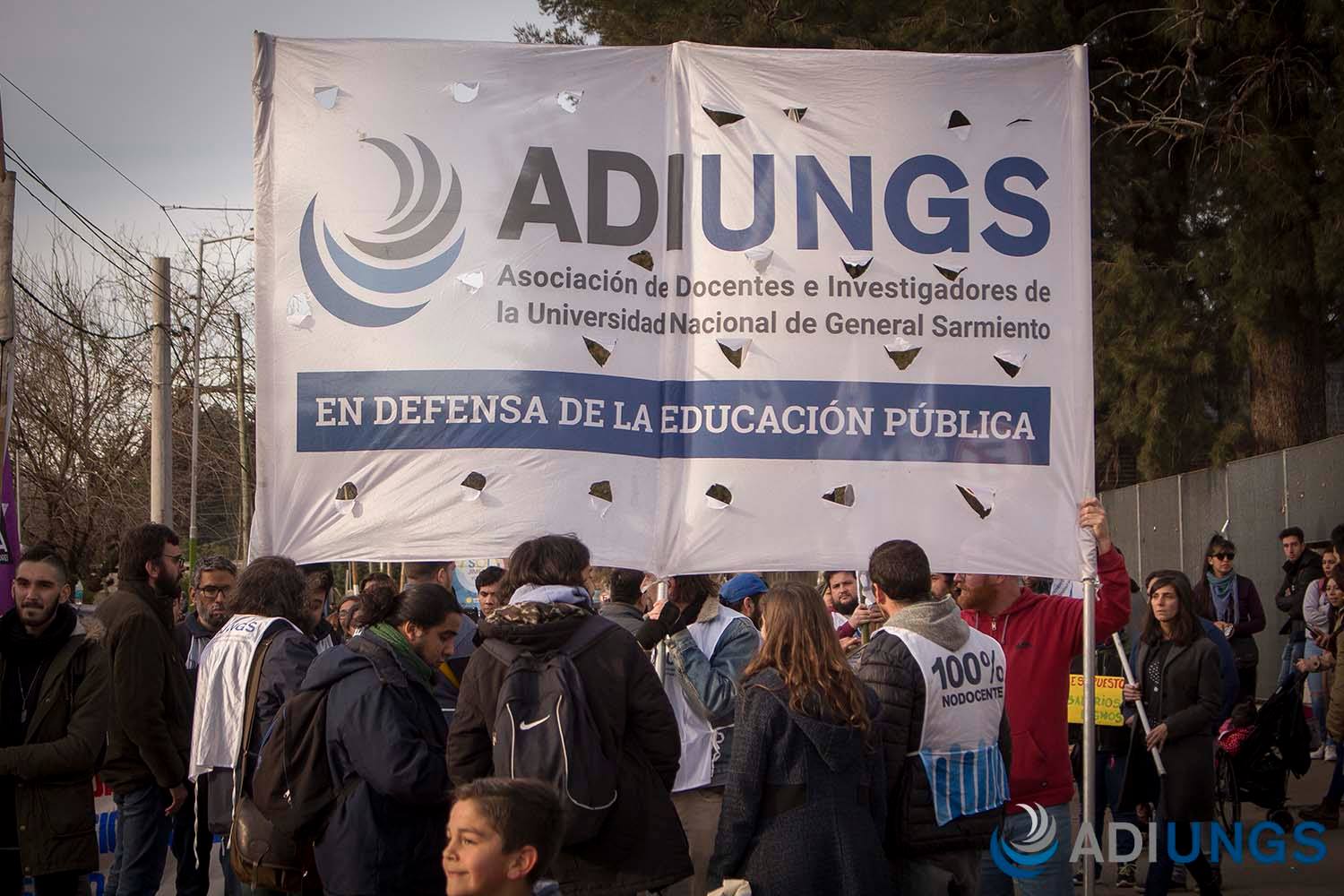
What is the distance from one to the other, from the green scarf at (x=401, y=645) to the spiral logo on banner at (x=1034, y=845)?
229 cm

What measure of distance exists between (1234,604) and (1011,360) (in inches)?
284

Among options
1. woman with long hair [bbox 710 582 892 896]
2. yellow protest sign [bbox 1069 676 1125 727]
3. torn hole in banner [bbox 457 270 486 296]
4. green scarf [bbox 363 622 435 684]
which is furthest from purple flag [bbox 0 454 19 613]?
woman with long hair [bbox 710 582 892 896]

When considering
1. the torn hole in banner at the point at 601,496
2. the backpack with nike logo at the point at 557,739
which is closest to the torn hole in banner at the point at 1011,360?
the torn hole in banner at the point at 601,496

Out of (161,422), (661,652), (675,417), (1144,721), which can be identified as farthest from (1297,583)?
(161,422)

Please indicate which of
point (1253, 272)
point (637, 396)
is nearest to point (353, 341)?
point (637, 396)

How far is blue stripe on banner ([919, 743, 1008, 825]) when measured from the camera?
5137 millimetres

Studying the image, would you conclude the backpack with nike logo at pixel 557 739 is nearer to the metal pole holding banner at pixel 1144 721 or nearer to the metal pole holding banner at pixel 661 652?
the metal pole holding banner at pixel 661 652

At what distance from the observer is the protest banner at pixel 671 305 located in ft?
18.9

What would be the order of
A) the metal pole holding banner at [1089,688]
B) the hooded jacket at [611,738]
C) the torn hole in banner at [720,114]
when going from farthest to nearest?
the torn hole in banner at [720,114] → the metal pole holding banner at [1089,688] → the hooded jacket at [611,738]

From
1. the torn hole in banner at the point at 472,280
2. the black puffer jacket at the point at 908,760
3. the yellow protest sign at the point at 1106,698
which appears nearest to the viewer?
the black puffer jacket at the point at 908,760

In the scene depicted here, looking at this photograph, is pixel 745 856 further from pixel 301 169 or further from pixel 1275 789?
pixel 1275 789

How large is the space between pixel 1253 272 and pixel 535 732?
14.3 meters

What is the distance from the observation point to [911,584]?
5.26 metres

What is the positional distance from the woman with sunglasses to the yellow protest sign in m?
3.98
